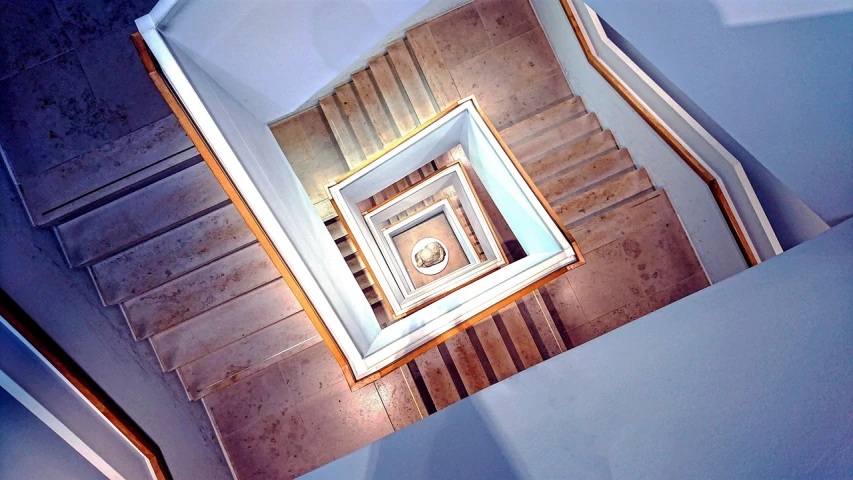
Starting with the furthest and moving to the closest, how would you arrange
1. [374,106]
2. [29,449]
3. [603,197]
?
[374,106] → [603,197] → [29,449]

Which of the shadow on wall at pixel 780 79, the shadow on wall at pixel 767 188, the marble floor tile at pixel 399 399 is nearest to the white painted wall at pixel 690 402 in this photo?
the shadow on wall at pixel 780 79

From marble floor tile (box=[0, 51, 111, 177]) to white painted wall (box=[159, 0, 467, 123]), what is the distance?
5.40 feet

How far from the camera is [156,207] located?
12.9 ft

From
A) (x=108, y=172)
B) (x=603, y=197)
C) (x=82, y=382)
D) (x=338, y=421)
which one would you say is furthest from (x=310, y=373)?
(x=603, y=197)

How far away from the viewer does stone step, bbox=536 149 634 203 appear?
509 centimetres

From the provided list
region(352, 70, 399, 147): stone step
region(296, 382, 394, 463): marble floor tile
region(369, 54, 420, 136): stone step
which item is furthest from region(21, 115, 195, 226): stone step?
region(296, 382, 394, 463): marble floor tile

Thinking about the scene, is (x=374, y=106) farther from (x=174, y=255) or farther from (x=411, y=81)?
(x=174, y=255)

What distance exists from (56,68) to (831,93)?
18.2 ft

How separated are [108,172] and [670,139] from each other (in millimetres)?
4942

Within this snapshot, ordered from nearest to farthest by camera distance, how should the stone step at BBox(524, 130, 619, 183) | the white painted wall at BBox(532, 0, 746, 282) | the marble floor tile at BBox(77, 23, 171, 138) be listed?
the marble floor tile at BBox(77, 23, 171, 138) → the white painted wall at BBox(532, 0, 746, 282) → the stone step at BBox(524, 130, 619, 183)

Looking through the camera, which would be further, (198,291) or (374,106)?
(374,106)

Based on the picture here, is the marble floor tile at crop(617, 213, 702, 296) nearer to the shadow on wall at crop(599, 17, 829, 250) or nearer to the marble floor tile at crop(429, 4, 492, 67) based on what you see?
the shadow on wall at crop(599, 17, 829, 250)

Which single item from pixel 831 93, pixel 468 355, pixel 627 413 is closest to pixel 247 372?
pixel 468 355

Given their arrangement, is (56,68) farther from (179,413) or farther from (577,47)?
(577,47)
